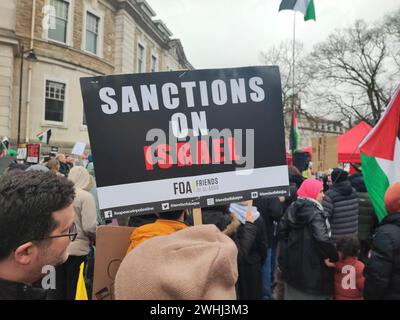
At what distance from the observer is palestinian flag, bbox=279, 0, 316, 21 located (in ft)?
30.3

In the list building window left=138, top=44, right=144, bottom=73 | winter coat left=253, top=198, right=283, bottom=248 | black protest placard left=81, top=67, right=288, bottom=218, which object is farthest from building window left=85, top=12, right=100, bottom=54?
black protest placard left=81, top=67, right=288, bottom=218

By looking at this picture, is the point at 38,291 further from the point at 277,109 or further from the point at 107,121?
the point at 277,109

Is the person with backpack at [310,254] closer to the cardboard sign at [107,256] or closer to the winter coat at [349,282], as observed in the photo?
the winter coat at [349,282]

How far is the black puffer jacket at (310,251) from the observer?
362cm

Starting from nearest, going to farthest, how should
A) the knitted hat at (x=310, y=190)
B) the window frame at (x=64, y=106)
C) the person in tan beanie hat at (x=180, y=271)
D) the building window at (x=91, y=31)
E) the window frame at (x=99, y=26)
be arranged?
1. the person in tan beanie hat at (x=180, y=271)
2. the knitted hat at (x=310, y=190)
3. the window frame at (x=64, y=106)
4. the window frame at (x=99, y=26)
5. the building window at (x=91, y=31)

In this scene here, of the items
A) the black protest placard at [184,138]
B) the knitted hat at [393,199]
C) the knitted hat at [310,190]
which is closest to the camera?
the black protest placard at [184,138]

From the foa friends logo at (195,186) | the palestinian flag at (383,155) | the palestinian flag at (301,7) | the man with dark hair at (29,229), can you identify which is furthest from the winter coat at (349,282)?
the palestinian flag at (301,7)

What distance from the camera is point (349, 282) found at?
3633 mm

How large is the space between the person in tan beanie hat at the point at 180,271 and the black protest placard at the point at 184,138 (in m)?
0.87

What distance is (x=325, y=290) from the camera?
3670 millimetres

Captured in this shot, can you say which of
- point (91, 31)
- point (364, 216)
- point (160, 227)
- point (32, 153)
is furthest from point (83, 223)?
point (91, 31)
